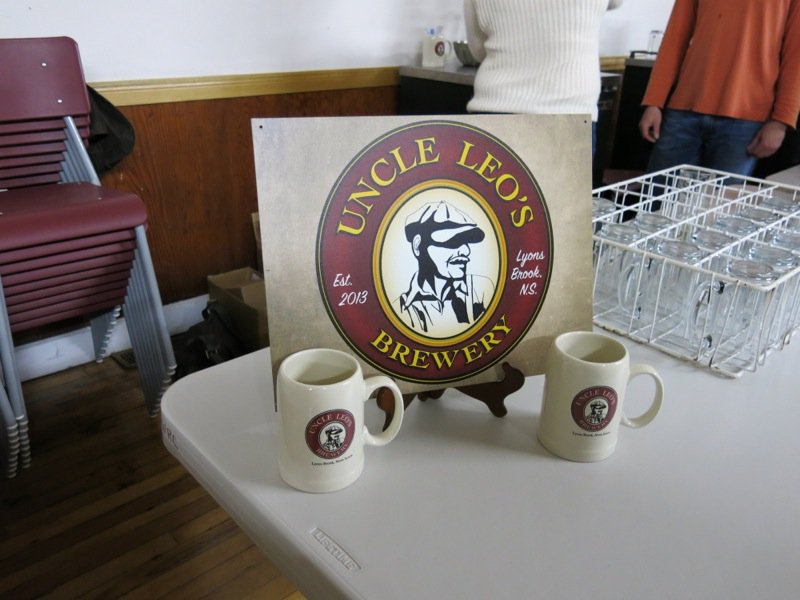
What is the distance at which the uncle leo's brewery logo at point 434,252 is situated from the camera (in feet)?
1.86

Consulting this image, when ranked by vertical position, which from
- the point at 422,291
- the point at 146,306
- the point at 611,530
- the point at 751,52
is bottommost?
the point at 146,306

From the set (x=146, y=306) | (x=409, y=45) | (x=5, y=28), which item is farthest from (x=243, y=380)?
(x=409, y=45)

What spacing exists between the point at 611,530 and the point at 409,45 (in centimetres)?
256

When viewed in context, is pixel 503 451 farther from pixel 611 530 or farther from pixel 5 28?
pixel 5 28

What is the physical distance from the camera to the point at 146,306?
1.69 meters

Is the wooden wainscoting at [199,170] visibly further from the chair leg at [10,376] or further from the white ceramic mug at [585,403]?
the white ceramic mug at [585,403]

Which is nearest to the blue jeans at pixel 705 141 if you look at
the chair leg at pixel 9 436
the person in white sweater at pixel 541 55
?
the person in white sweater at pixel 541 55

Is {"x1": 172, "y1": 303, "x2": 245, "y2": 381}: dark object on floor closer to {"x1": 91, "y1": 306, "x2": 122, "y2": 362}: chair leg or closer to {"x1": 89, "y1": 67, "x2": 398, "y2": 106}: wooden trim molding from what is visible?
{"x1": 91, "y1": 306, "x2": 122, "y2": 362}: chair leg

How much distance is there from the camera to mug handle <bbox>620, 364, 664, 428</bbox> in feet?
1.94

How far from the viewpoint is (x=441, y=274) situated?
1.97 feet

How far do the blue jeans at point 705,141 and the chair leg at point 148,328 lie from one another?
1.61m

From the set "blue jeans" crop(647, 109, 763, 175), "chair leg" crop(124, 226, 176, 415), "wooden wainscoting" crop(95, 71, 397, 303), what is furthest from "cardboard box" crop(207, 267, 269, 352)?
"blue jeans" crop(647, 109, 763, 175)

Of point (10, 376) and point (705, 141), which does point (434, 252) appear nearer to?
point (10, 376)

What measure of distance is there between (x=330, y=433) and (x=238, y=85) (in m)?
2.05
